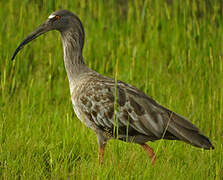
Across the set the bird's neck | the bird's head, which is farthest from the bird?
the bird's head

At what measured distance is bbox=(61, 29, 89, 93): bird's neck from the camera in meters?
5.00

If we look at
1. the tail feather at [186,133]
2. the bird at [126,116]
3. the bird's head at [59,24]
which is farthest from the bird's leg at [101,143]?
the bird's head at [59,24]

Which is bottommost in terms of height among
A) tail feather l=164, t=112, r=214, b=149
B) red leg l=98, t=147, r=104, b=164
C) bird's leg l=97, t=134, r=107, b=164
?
red leg l=98, t=147, r=104, b=164

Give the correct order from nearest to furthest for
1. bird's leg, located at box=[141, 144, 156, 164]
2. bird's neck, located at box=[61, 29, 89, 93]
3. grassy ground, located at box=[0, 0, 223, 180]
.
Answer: grassy ground, located at box=[0, 0, 223, 180], bird's leg, located at box=[141, 144, 156, 164], bird's neck, located at box=[61, 29, 89, 93]

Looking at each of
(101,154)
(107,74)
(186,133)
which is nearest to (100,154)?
(101,154)

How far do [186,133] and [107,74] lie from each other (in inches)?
95.9

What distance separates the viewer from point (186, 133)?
4176 millimetres

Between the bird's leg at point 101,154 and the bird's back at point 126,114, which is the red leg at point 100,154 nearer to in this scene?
the bird's leg at point 101,154

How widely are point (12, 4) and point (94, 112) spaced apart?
3293 mm

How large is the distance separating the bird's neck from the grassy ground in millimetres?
372

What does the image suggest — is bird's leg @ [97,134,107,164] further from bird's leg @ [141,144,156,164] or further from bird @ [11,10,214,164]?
bird's leg @ [141,144,156,164]

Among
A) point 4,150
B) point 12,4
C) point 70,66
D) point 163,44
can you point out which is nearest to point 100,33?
point 163,44

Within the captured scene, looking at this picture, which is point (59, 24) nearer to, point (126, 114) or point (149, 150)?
point (126, 114)

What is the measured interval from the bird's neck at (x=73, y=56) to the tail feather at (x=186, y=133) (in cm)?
128
